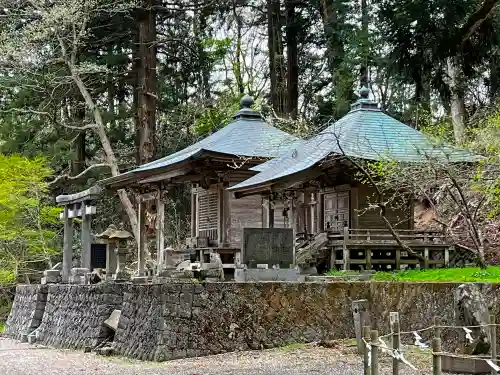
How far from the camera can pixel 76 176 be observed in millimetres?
28781

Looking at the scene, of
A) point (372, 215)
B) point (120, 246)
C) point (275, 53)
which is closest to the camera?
point (120, 246)

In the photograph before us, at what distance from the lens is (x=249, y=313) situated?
13.3 metres

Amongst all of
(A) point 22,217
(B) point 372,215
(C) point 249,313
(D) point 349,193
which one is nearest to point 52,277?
(A) point 22,217

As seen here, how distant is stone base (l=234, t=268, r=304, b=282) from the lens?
15484 mm

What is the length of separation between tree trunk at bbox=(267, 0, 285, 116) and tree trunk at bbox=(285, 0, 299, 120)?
0.36 meters

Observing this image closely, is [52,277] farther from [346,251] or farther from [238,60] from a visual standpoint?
[238,60]

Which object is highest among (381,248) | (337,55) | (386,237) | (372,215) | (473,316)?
(337,55)

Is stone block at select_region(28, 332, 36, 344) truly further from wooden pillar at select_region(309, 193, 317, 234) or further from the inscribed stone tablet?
wooden pillar at select_region(309, 193, 317, 234)

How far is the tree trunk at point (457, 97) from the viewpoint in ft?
72.8

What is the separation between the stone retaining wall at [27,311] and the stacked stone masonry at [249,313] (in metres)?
6.28

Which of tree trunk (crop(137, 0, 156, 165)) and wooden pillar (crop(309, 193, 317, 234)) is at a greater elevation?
tree trunk (crop(137, 0, 156, 165))

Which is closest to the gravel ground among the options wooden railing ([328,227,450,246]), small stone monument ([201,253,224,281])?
small stone monument ([201,253,224,281])

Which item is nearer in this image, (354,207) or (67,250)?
(354,207)

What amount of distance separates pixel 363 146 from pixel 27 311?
10479 mm
